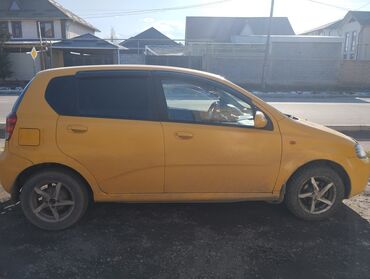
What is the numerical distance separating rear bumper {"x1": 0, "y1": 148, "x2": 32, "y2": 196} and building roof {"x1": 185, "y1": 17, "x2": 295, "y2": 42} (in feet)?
161

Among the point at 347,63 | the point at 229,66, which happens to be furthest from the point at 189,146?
the point at 347,63

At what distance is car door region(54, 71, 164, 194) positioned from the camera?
3.77m

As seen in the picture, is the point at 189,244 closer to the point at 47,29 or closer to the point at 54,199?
the point at 54,199

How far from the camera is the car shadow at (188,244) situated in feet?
10.6

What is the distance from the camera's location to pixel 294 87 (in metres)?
25.7

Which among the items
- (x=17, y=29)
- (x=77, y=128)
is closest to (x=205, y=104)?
(x=77, y=128)

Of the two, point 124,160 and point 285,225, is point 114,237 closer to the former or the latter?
point 124,160

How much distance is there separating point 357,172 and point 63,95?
3.21m

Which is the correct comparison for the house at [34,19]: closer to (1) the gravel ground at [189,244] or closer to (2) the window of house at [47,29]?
(2) the window of house at [47,29]

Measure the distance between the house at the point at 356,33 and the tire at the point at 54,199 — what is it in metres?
36.9

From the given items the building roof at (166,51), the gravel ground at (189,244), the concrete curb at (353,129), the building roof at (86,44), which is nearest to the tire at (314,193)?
the gravel ground at (189,244)

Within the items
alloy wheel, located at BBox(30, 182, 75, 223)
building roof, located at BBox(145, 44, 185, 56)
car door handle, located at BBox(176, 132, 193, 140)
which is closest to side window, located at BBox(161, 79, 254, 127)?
car door handle, located at BBox(176, 132, 193, 140)

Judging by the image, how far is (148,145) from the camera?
3.81m

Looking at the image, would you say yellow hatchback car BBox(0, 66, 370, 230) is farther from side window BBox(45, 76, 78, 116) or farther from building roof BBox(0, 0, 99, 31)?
building roof BBox(0, 0, 99, 31)
